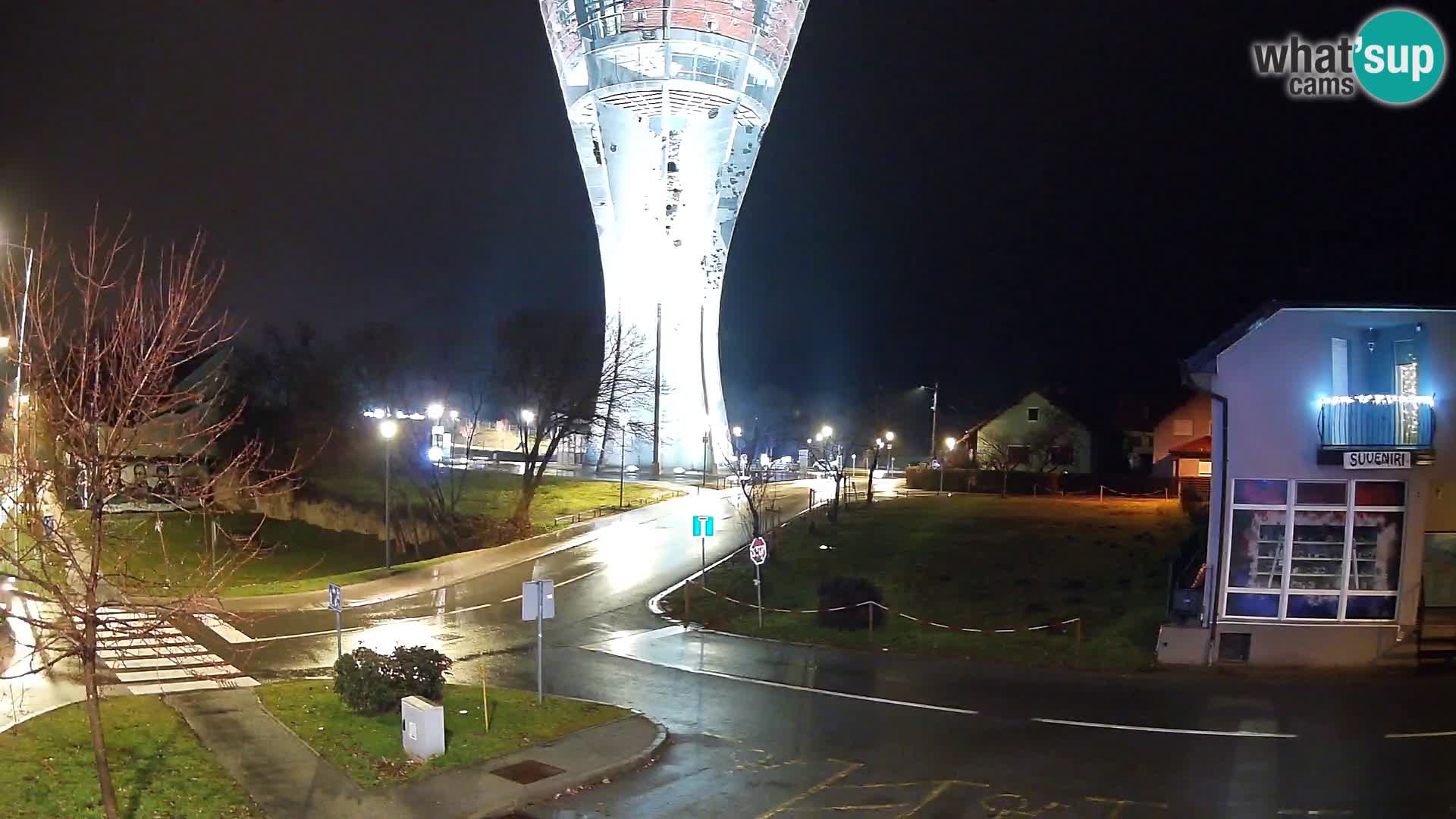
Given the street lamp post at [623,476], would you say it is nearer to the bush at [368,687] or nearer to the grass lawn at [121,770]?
the bush at [368,687]

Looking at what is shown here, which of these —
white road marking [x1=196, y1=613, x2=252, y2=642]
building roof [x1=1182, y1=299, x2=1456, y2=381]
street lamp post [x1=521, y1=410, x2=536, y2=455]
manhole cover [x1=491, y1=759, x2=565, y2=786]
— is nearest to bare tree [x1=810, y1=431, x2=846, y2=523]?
street lamp post [x1=521, y1=410, x2=536, y2=455]

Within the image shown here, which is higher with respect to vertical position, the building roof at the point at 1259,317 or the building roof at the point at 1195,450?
the building roof at the point at 1259,317

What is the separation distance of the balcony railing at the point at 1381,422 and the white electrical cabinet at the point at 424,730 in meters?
16.3

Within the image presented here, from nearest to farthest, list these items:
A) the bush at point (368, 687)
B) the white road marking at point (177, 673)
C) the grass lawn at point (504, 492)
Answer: the bush at point (368, 687) → the white road marking at point (177, 673) → the grass lawn at point (504, 492)

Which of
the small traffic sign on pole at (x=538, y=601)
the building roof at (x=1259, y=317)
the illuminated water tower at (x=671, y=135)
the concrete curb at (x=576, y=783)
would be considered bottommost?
the concrete curb at (x=576, y=783)

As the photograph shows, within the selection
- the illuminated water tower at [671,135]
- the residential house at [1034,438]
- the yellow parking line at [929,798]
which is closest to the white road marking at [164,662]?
the yellow parking line at [929,798]

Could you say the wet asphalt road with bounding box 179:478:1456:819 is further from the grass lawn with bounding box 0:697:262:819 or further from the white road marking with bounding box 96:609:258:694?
the grass lawn with bounding box 0:697:262:819

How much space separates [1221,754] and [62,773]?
14.0 meters

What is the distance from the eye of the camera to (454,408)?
79.8 meters

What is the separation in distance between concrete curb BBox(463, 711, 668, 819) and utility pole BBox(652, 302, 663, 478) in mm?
47090

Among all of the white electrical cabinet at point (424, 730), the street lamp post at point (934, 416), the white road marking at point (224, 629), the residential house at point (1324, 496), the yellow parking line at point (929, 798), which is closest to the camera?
the yellow parking line at point (929, 798)

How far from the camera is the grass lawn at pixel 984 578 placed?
21469mm

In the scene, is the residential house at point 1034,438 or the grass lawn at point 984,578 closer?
the grass lawn at point 984,578

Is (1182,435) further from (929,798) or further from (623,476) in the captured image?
(929,798)
